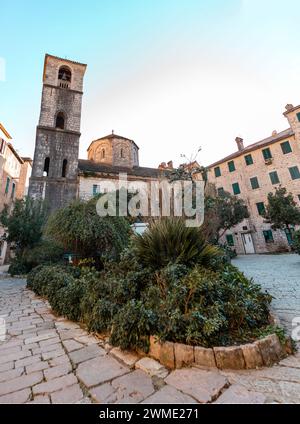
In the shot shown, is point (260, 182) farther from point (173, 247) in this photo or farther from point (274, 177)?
point (173, 247)

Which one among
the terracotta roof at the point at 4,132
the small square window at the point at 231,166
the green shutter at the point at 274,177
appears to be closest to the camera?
the terracotta roof at the point at 4,132

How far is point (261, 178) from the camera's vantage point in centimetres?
1925

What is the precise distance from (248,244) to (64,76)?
26.3m

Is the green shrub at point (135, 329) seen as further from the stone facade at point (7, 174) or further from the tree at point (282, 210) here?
the stone facade at point (7, 174)

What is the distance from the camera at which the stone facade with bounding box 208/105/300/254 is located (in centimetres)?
1736


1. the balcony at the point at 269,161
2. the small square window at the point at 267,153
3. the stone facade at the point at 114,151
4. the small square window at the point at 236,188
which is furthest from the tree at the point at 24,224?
the small square window at the point at 267,153

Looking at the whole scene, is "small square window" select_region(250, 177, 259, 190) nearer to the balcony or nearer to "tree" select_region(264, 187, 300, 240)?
the balcony

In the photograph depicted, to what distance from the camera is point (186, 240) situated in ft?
11.8

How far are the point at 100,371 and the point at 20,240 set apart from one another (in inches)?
469

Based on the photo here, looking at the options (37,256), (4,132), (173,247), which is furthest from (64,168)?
(173,247)

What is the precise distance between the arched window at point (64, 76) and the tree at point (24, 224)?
49.2 ft

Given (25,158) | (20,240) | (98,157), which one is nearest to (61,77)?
(98,157)

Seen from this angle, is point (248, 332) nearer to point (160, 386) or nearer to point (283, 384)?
point (283, 384)

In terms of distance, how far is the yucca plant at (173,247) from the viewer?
3504 millimetres
